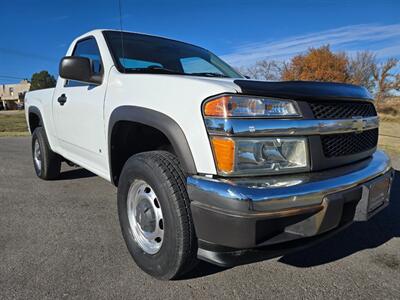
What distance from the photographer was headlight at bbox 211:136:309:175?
1788mm

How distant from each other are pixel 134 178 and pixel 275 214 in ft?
3.53

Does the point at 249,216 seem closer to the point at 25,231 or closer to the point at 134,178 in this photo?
the point at 134,178

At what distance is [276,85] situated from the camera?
1983 mm

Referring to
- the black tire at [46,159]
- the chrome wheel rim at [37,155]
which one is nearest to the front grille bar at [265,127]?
the black tire at [46,159]

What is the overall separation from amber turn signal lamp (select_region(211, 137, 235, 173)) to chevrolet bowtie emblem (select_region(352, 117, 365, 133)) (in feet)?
3.08

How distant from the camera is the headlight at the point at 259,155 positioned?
5.87ft

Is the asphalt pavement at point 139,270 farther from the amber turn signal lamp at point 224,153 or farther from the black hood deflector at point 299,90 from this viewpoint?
the black hood deflector at point 299,90

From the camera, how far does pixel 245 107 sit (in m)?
1.82

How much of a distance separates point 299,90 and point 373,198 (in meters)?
0.88

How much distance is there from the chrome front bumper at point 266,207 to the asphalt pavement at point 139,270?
55 centimetres

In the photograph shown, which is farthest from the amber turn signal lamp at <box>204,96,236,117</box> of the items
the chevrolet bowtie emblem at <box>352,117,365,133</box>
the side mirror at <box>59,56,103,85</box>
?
the side mirror at <box>59,56,103,85</box>

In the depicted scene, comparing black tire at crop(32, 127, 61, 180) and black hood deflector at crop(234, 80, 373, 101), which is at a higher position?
black hood deflector at crop(234, 80, 373, 101)

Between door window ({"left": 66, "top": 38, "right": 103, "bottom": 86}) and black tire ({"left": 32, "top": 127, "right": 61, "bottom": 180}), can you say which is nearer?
door window ({"left": 66, "top": 38, "right": 103, "bottom": 86})

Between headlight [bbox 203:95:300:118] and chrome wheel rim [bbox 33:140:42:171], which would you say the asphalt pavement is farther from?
chrome wheel rim [bbox 33:140:42:171]
